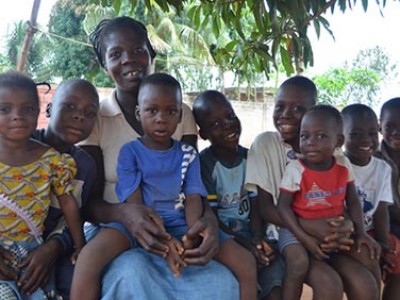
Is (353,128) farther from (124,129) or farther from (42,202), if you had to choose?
(42,202)

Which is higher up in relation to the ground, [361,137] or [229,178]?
[361,137]

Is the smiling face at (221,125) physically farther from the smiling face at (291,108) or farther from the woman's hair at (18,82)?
the woman's hair at (18,82)

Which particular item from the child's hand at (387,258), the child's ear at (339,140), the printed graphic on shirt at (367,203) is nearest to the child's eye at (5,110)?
the child's ear at (339,140)

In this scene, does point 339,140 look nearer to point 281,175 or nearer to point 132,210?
point 281,175

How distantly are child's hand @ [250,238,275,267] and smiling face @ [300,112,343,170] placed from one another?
430mm

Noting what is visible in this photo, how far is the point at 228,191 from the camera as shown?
8.31 ft

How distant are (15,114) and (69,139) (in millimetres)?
308

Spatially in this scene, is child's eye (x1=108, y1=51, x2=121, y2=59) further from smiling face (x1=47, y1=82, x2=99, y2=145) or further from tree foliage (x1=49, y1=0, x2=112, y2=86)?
tree foliage (x1=49, y1=0, x2=112, y2=86)

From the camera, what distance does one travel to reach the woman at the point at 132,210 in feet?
6.32

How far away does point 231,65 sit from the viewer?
144 inches

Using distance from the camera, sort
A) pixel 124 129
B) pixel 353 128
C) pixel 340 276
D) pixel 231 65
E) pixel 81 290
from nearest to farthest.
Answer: pixel 81 290 → pixel 340 276 → pixel 124 129 → pixel 353 128 → pixel 231 65

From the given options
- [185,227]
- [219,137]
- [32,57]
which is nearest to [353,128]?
[219,137]

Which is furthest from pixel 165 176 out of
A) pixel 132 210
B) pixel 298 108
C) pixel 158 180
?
pixel 298 108

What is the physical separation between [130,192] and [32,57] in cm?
1823
